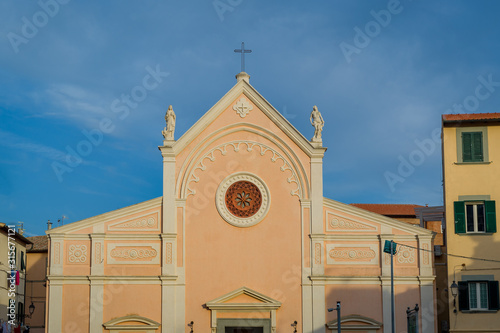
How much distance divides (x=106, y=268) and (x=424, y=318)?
14.4 metres

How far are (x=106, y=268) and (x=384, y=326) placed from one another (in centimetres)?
1270

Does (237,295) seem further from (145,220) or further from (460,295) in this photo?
(460,295)

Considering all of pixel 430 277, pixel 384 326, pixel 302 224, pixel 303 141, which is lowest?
pixel 384 326

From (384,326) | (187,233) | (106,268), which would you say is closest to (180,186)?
(187,233)

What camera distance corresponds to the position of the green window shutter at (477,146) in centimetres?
3375

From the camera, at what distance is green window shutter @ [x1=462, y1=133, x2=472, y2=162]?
33.8m

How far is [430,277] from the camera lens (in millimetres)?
33062

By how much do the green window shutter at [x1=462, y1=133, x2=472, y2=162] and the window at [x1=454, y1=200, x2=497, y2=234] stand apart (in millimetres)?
2049

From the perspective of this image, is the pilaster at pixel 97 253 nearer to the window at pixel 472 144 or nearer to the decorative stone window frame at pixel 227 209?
the decorative stone window frame at pixel 227 209

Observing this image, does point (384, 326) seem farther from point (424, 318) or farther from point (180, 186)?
point (180, 186)

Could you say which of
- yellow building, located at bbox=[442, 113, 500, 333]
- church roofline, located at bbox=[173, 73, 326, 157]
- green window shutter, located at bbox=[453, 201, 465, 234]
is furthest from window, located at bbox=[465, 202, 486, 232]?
church roofline, located at bbox=[173, 73, 326, 157]

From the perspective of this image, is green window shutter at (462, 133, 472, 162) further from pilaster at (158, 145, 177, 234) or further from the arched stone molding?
pilaster at (158, 145, 177, 234)

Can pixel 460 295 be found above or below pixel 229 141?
below

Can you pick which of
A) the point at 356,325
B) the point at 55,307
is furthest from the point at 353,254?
the point at 55,307
